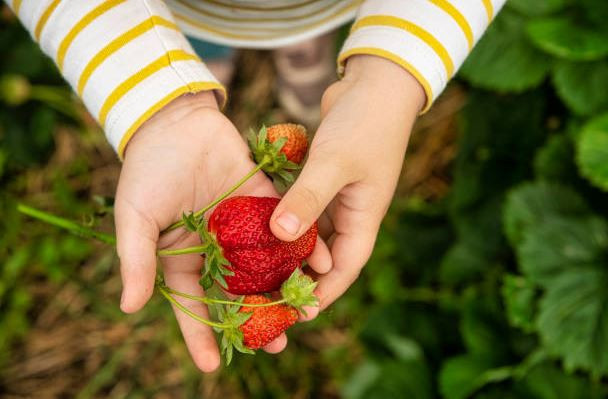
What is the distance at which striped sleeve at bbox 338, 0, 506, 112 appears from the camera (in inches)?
30.9

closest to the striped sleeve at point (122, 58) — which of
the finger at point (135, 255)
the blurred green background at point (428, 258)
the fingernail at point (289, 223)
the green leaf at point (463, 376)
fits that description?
the finger at point (135, 255)

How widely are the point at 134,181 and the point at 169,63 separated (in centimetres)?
16

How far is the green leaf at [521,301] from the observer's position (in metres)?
1.09

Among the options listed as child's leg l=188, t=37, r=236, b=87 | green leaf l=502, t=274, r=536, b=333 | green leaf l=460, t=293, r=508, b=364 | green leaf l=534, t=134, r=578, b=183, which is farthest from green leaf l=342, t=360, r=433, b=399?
child's leg l=188, t=37, r=236, b=87

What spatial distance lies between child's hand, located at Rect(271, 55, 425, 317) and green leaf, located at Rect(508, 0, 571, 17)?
489mm

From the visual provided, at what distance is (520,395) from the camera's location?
3.57ft

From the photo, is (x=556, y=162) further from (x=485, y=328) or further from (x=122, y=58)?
(x=122, y=58)

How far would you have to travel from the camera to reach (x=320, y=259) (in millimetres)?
736

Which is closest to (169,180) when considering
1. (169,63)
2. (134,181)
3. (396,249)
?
(134,181)

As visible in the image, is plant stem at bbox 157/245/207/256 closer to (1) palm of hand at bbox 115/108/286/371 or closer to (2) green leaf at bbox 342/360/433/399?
(1) palm of hand at bbox 115/108/286/371

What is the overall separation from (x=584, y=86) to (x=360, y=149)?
599 mm

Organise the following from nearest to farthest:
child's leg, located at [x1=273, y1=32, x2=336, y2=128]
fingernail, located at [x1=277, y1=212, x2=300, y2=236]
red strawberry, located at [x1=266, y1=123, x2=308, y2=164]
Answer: fingernail, located at [x1=277, y1=212, x2=300, y2=236] < red strawberry, located at [x1=266, y1=123, x2=308, y2=164] < child's leg, located at [x1=273, y1=32, x2=336, y2=128]

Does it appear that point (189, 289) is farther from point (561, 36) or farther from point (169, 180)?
point (561, 36)

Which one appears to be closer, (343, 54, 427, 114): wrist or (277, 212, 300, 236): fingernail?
→ (277, 212, 300, 236): fingernail
